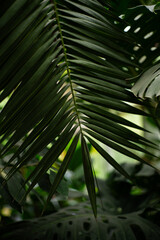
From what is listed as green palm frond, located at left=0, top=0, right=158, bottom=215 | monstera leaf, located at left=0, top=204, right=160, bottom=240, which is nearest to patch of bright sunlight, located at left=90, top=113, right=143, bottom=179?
monstera leaf, located at left=0, top=204, right=160, bottom=240

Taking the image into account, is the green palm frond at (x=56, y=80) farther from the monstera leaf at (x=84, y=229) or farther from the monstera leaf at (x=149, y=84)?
the monstera leaf at (x=84, y=229)

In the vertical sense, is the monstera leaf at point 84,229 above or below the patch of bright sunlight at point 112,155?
below

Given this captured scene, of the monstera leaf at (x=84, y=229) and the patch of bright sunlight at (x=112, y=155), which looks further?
the patch of bright sunlight at (x=112, y=155)

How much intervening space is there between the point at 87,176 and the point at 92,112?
5.6 inches

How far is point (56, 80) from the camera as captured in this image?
1.71 feet

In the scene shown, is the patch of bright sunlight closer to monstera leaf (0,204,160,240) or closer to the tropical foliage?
monstera leaf (0,204,160,240)

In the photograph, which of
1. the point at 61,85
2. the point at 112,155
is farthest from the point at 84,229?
the point at 112,155

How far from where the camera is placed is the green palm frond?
476 millimetres

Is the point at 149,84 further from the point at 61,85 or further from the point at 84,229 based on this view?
the point at 84,229

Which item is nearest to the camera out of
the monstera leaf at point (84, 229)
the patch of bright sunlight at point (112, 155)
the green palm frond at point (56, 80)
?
the green palm frond at point (56, 80)

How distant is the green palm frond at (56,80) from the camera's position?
1.56ft

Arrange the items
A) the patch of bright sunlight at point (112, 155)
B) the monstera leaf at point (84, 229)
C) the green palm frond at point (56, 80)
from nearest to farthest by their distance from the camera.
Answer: the green palm frond at point (56, 80)
the monstera leaf at point (84, 229)
the patch of bright sunlight at point (112, 155)

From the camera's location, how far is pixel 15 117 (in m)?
0.50

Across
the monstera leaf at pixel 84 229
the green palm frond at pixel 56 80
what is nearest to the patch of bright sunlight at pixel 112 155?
the monstera leaf at pixel 84 229
